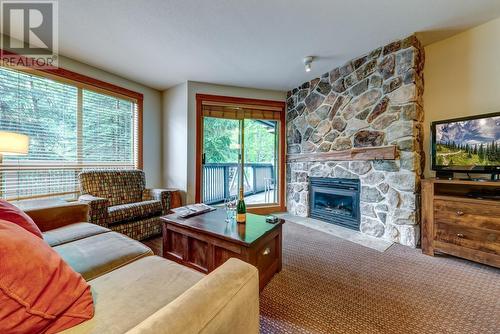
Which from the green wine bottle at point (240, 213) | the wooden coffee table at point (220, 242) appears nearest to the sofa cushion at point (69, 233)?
the wooden coffee table at point (220, 242)

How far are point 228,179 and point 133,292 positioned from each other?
142 inches

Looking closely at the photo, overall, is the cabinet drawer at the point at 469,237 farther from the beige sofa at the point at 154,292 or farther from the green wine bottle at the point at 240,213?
the beige sofa at the point at 154,292

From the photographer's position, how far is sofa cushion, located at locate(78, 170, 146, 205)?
2771 millimetres

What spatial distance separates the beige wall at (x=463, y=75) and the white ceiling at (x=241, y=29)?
0.17 meters

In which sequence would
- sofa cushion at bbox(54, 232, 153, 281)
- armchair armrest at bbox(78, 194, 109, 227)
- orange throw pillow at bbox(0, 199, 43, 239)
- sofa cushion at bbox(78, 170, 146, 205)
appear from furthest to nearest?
1. sofa cushion at bbox(78, 170, 146, 205)
2. armchair armrest at bbox(78, 194, 109, 227)
3. sofa cushion at bbox(54, 232, 153, 281)
4. orange throw pillow at bbox(0, 199, 43, 239)

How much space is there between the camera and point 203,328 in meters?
0.59

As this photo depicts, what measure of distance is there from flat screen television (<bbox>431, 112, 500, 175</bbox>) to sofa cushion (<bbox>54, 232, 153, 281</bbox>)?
288cm

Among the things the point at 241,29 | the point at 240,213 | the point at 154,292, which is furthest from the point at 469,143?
the point at 154,292

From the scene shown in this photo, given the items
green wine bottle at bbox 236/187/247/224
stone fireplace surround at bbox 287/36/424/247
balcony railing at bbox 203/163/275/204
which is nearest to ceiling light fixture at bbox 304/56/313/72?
stone fireplace surround at bbox 287/36/424/247

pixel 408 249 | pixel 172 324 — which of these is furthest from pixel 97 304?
pixel 408 249

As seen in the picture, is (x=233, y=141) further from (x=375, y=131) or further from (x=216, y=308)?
(x=216, y=308)

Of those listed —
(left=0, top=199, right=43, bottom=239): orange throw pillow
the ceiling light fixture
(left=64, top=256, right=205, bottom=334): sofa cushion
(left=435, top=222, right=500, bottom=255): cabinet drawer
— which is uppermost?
the ceiling light fixture

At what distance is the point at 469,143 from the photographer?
213 centimetres

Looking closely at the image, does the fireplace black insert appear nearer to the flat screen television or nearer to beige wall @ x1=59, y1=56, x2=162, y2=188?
the flat screen television
